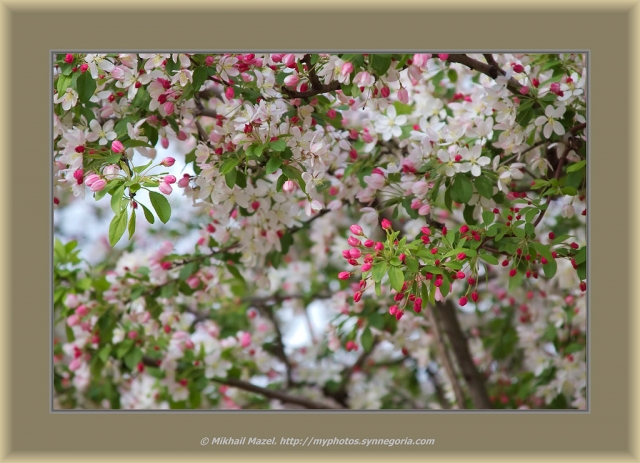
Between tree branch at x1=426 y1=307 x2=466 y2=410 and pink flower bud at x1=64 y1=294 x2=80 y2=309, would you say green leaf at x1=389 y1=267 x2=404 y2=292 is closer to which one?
pink flower bud at x1=64 y1=294 x2=80 y2=309

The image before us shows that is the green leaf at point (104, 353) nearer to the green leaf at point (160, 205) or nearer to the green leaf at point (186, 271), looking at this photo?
the green leaf at point (186, 271)

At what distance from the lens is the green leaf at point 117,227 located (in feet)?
5.48

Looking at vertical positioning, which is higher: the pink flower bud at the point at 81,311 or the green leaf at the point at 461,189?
the green leaf at the point at 461,189

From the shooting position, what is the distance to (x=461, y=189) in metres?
2.16

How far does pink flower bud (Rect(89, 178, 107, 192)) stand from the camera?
68.9 inches

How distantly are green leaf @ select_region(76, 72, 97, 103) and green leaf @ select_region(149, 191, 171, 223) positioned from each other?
1.35 feet

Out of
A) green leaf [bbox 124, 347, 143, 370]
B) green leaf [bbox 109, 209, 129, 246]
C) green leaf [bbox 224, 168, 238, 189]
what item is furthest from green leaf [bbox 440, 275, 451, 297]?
green leaf [bbox 124, 347, 143, 370]

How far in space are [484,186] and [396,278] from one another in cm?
64

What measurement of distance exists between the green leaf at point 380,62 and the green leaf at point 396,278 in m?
0.50

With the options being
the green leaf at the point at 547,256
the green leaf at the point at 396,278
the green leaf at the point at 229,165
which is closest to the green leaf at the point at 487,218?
the green leaf at the point at 547,256

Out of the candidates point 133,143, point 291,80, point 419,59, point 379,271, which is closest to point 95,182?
point 133,143
